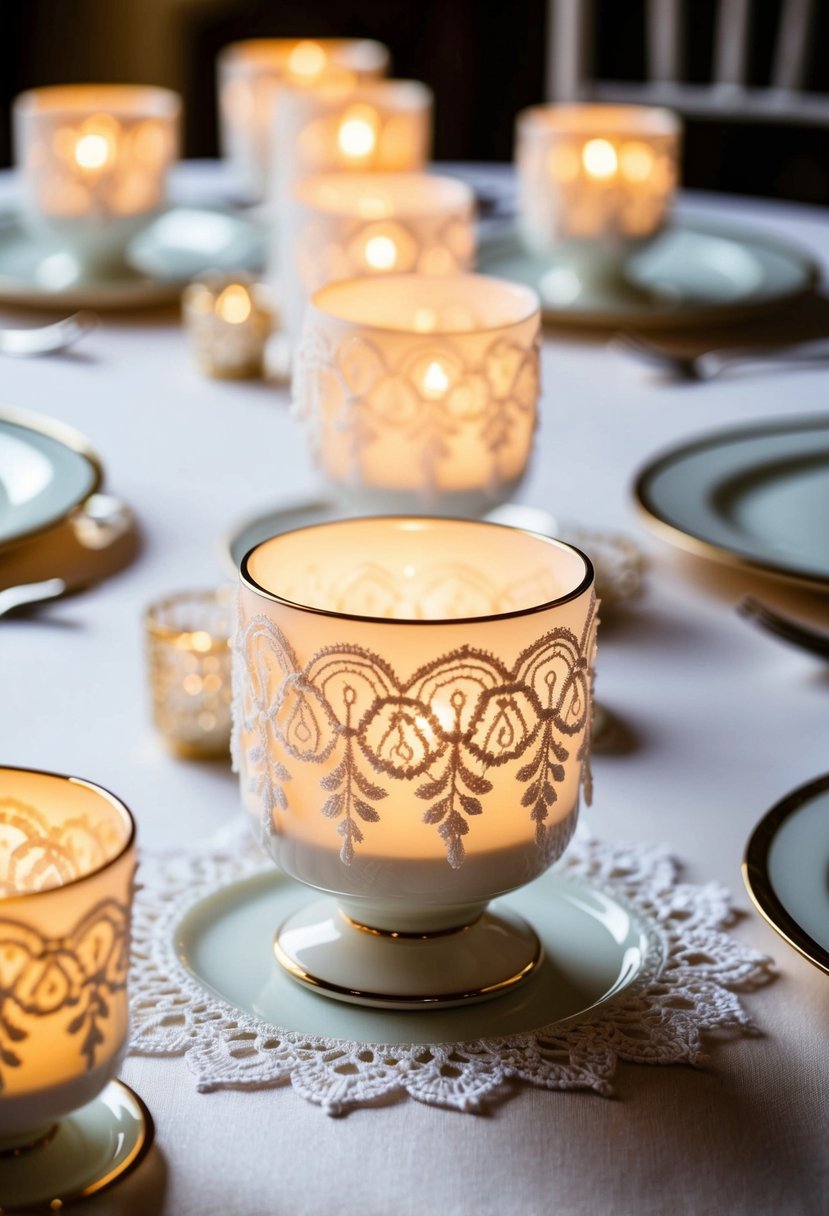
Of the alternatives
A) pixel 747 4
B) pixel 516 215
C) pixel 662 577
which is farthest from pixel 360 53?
pixel 662 577

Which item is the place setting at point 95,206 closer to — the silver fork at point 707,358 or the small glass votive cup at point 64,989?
the silver fork at point 707,358

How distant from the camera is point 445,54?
3.41 metres

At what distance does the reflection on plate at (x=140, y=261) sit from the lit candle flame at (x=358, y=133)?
0.56 ft

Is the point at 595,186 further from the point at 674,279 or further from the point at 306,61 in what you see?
the point at 306,61

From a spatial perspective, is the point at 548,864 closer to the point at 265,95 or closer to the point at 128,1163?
the point at 128,1163

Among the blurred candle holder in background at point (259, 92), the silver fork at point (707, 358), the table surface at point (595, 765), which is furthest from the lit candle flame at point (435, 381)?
the blurred candle holder in background at point (259, 92)

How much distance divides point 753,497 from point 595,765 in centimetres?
32

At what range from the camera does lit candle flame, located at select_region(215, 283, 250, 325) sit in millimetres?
1267

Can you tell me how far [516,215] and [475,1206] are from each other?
1470 mm

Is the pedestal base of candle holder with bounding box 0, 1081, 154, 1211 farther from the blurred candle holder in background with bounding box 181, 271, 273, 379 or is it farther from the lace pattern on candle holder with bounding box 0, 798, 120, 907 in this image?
the blurred candle holder in background with bounding box 181, 271, 273, 379

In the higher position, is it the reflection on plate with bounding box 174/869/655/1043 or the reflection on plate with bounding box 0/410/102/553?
the reflection on plate with bounding box 0/410/102/553

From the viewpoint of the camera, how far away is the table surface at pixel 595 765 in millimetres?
476

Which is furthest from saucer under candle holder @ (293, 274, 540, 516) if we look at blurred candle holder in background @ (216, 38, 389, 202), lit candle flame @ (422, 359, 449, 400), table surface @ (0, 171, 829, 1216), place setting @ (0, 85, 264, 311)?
blurred candle holder in background @ (216, 38, 389, 202)

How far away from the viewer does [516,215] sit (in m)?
1.80
